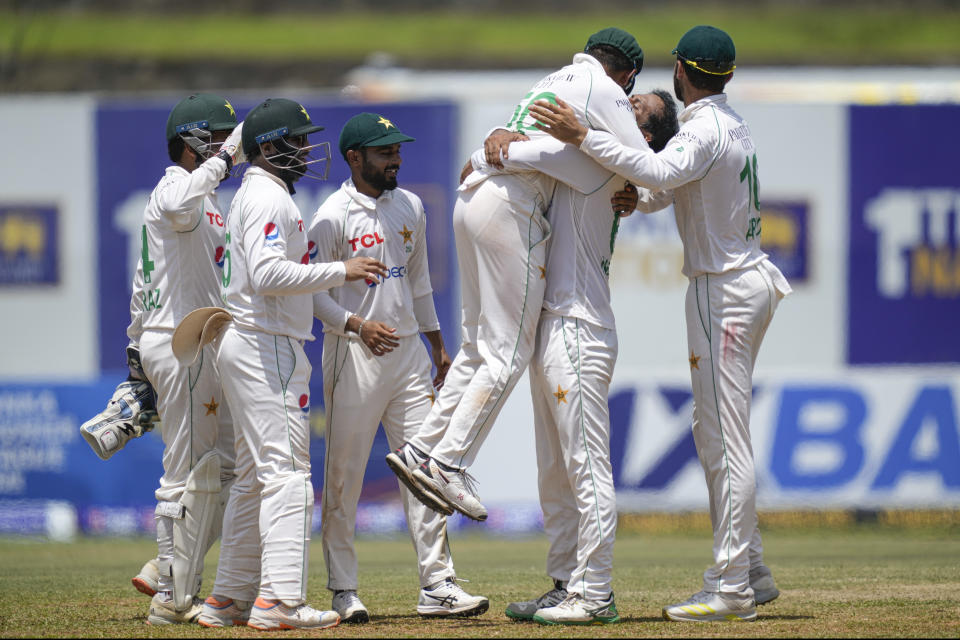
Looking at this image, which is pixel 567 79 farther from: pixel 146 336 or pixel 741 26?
pixel 741 26

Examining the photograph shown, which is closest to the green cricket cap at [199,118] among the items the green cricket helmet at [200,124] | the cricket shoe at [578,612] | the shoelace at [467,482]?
the green cricket helmet at [200,124]

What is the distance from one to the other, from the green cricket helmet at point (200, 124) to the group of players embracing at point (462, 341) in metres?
0.01

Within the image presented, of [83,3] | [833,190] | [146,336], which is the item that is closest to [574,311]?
[146,336]

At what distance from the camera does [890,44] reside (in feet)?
82.5

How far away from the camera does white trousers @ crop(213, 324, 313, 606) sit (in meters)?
6.25

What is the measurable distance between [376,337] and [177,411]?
3.79 feet

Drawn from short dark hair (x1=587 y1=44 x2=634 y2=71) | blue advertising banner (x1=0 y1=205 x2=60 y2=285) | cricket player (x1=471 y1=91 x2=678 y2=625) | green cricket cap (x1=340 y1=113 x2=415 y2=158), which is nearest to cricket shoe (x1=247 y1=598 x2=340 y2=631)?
cricket player (x1=471 y1=91 x2=678 y2=625)

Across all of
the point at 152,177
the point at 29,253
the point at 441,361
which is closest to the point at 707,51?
the point at 441,361

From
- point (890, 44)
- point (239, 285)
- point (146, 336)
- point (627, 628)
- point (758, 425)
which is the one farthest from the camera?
point (890, 44)

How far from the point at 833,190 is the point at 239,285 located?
29.5ft

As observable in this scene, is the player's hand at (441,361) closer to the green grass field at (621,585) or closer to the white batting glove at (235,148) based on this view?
the green grass field at (621,585)

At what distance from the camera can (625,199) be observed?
6.60 m

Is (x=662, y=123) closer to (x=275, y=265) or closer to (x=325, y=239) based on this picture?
(x=325, y=239)

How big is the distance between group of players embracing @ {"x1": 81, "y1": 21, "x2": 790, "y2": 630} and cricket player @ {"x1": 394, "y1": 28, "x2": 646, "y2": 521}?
0.4 inches
